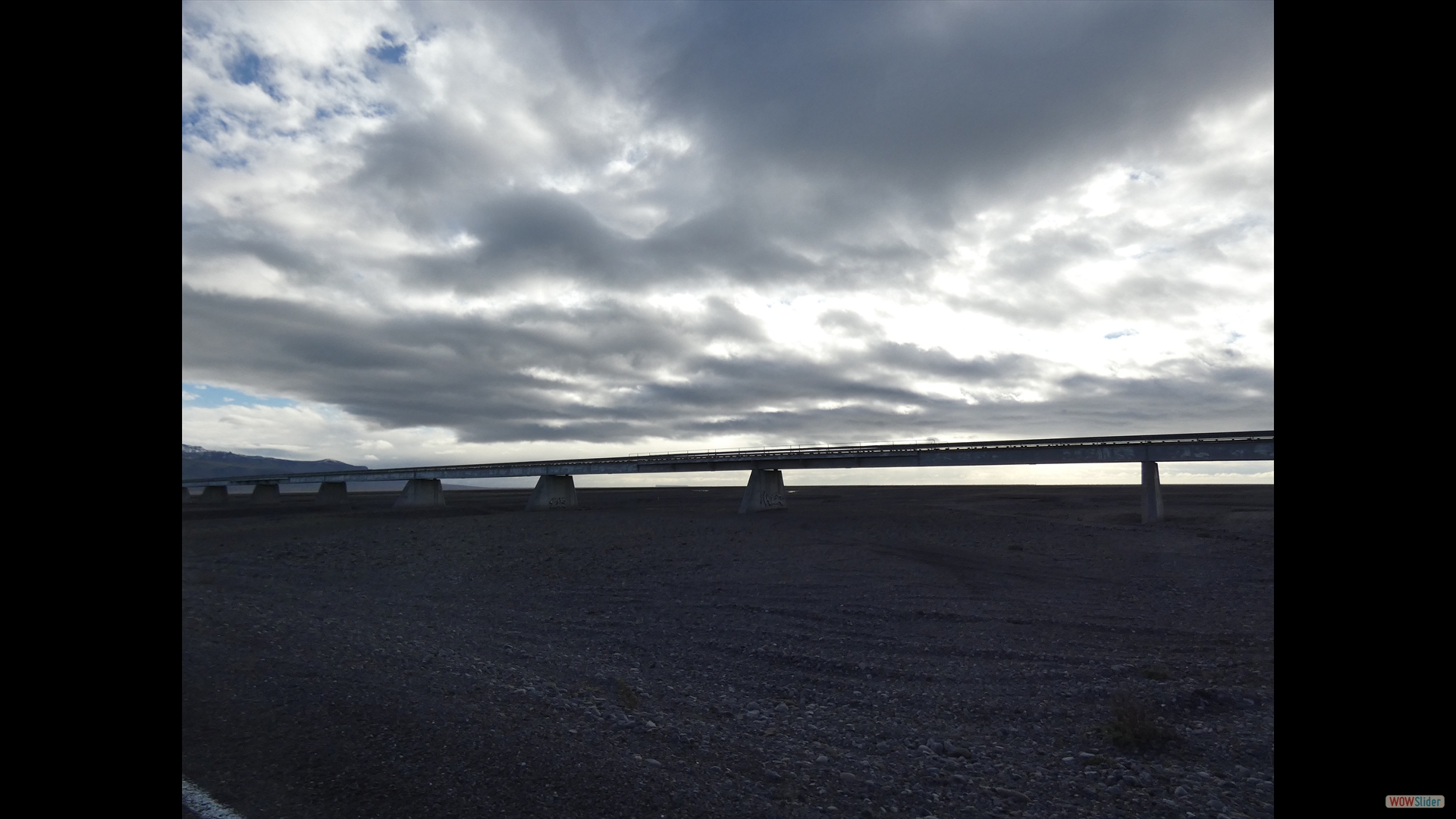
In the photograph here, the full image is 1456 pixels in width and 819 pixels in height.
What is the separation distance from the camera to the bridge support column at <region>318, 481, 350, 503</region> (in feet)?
307

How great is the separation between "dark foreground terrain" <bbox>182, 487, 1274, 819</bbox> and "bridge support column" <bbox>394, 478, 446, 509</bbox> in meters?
40.7

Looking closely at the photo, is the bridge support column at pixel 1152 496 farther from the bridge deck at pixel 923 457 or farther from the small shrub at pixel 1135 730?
the small shrub at pixel 1135 730

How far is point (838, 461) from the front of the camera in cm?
4994

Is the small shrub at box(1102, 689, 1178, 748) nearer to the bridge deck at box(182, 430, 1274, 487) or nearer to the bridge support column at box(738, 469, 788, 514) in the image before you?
the bridge deck at box(182, 430, 1274, 487)

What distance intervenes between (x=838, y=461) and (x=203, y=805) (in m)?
44.9

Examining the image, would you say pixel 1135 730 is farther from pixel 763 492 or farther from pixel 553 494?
pixel 553 494

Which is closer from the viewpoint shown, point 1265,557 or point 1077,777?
point 1077,777

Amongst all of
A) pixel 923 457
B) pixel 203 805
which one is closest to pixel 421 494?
pixel 923 457

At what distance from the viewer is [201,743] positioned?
8.83 metres
